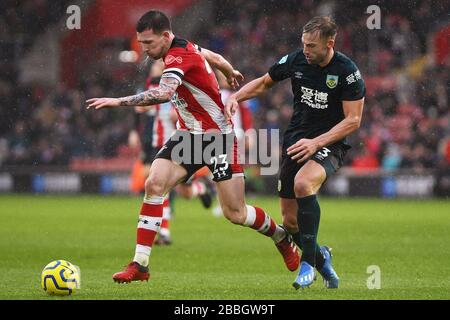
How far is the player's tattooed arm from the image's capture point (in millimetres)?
A: 7406

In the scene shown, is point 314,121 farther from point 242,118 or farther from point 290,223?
point 242,118

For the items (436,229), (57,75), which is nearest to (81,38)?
(57,75)

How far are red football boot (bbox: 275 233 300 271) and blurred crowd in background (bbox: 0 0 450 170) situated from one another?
1255 centimetres

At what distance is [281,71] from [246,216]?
4.08 ft

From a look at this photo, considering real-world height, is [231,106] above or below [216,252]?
above

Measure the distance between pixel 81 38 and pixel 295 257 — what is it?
18.4 meters

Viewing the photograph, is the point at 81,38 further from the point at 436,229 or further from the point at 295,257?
the point at 295,257

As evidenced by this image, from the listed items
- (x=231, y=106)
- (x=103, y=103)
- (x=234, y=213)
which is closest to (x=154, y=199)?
(x=234, y=213)

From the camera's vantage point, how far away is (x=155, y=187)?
774 centimetres

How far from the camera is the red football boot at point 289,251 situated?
830 cm

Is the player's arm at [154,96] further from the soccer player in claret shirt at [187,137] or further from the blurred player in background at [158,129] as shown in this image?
the blurred player in background at [158,129]

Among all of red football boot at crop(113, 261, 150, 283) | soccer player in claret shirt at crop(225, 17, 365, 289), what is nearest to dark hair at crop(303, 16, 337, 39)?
soccer player in claret shirt at crop(225, 17, 365, 289)

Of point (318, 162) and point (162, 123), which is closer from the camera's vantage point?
point (318, 162)

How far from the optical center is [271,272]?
352 inches
